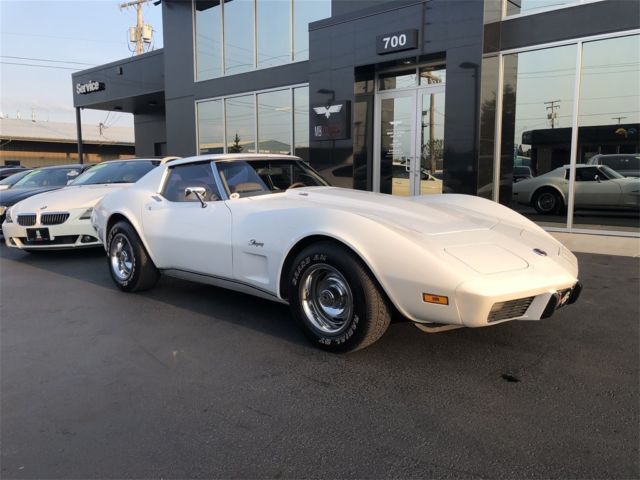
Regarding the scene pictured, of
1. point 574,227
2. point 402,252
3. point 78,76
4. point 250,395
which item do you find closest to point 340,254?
point 402,252

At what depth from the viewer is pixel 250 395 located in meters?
2.94

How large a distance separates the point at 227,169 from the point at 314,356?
1917 mm

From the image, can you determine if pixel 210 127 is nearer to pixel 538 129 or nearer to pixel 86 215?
pixel 86 215

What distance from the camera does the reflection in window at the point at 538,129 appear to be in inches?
345

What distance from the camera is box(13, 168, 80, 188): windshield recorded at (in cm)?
967

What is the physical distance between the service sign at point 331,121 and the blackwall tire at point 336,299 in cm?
767

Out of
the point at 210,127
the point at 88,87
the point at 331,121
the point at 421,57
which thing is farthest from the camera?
the point at 88,87

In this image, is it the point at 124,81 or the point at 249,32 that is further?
the point at 124,81

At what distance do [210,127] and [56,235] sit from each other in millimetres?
8769

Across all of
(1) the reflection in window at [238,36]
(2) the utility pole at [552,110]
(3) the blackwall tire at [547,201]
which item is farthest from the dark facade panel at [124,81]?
(3) the blackwall tire at [547,201]

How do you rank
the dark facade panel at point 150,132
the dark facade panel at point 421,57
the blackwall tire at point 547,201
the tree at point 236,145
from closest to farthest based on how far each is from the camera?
the dark facade panel at point 421,57 → the blackwall tire at point 547,201 → the tree at point 236,145 → the dark facade panel at point 150,132

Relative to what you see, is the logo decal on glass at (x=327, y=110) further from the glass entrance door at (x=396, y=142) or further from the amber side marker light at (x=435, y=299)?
the amber side marker light at (x=435, y=299)

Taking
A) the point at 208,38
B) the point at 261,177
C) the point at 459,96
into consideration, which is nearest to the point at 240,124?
the point at 208,38

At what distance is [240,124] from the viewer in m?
14.2
